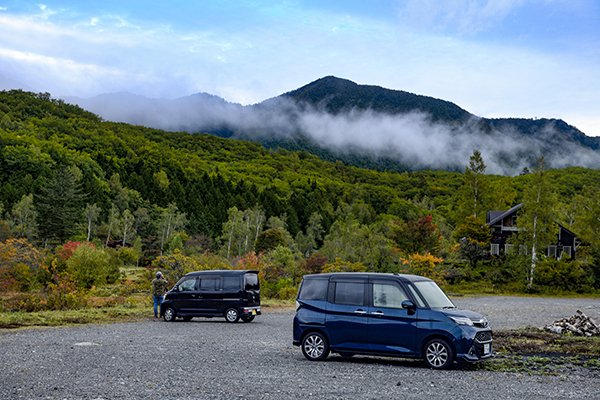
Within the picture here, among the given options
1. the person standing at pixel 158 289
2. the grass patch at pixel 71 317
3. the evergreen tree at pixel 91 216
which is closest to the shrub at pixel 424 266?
the grass patch at pixel 71 317

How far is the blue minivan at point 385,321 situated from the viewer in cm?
1173

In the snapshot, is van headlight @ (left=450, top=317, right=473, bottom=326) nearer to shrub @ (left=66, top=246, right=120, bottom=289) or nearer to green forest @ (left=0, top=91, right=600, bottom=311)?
green forest @ (left=0, top=91, right=600, bottom=311)

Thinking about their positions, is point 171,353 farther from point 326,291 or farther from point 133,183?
point 133,183

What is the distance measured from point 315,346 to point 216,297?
32.4ft

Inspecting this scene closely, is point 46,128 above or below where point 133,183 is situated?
above

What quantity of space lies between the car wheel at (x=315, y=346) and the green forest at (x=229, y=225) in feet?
52.3

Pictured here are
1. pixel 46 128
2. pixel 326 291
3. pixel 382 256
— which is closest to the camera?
pixel 326 291

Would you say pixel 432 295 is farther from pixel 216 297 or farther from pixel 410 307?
pixel 216 297

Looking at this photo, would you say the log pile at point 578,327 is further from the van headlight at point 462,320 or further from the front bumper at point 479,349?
the van headlight at point 462,320

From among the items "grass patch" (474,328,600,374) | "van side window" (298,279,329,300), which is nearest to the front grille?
"grass patch" (474,328,600,374)

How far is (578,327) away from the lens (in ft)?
63.0

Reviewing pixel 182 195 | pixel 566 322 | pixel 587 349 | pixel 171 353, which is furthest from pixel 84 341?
pixel 182 195

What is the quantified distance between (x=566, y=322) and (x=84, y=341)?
1506 cm

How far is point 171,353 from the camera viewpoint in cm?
1386
